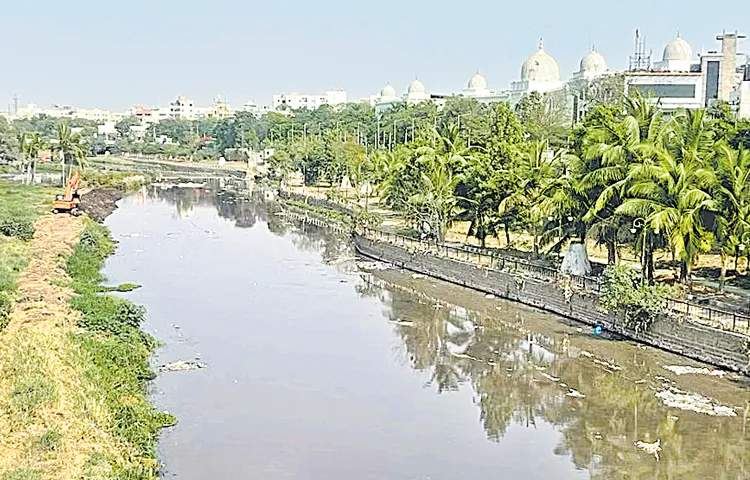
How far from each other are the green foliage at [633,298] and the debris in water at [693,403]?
11.7 feet

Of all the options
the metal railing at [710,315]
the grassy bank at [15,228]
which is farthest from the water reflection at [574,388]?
the grassy bank at [15,228]

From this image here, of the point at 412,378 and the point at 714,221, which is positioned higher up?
the point at 714,221

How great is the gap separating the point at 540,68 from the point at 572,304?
62.3 m

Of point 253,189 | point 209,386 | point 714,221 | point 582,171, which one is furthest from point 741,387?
point 253,189

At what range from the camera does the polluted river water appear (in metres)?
17.0

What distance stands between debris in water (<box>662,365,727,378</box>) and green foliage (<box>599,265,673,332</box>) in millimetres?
2010

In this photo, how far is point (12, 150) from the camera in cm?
10262

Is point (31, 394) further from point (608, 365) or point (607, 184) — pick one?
point (607, 184)

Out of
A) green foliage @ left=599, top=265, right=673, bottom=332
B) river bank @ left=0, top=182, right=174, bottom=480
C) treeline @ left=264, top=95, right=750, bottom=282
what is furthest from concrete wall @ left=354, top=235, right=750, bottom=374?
river bank @ left=0, top=182, right=174, bottom=480

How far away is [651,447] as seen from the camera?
17703 millimetres

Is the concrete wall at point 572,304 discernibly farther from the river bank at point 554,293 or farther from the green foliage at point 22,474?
the green foliage at point 22,474

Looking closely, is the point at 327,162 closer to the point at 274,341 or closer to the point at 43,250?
the point at 43,250

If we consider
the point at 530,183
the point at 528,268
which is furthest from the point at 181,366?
the point at 530,183

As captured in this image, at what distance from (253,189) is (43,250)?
49077 millimetres
